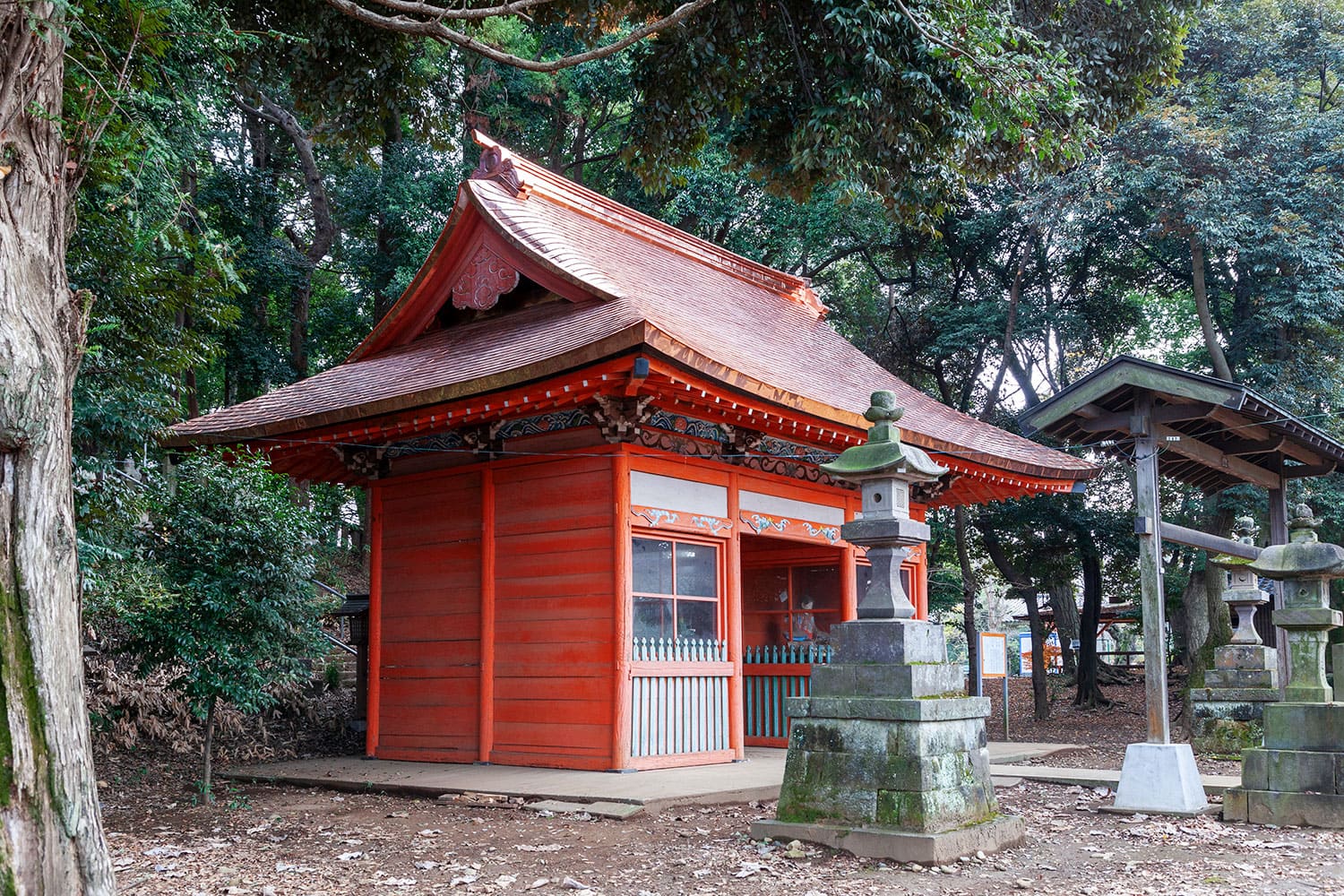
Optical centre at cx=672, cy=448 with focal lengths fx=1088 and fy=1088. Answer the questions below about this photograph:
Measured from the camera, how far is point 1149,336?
2420cm

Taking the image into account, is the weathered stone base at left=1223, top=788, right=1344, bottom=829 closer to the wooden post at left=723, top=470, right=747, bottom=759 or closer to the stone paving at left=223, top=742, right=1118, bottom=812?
the stone paving at left=223, top=742, right=1118, bottom=812

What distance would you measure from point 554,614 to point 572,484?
112cm

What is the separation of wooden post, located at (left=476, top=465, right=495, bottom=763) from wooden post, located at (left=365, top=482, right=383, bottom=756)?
1.47m

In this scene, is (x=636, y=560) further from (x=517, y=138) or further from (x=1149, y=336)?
(x=1149, y=336)

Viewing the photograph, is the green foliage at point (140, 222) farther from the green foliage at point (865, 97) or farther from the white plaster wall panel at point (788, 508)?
the white plaster wall panel at point (788, 508)

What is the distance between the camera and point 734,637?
1001 centimetres

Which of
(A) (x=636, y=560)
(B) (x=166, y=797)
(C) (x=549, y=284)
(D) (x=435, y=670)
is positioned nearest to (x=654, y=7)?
(C) (x=549, y=284)

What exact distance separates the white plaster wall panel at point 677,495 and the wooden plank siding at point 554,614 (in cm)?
28

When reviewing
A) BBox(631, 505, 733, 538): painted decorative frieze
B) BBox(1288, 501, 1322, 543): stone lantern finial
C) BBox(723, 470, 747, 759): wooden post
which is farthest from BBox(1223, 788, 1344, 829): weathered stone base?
BBox(631, 505, 733, 538): painted decorative frieze

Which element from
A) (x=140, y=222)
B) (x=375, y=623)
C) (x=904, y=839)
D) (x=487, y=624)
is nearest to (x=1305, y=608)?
(x=904, y=839)

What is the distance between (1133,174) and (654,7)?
35.9 ft

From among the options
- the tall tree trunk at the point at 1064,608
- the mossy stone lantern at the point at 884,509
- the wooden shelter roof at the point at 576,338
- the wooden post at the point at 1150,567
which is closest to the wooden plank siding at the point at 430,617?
the wooden shelter roof at the point at 576,338

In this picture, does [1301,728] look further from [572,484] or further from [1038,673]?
[1038,673]

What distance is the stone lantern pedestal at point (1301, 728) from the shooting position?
23.9 ft
